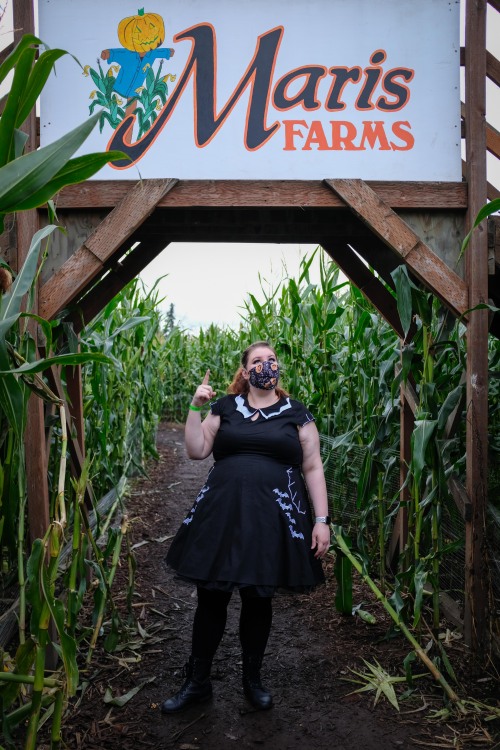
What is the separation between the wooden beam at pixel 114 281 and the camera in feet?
14.9

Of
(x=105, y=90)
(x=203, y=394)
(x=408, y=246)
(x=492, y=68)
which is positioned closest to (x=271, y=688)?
(x=203, y=394)

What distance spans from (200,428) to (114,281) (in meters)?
1.84

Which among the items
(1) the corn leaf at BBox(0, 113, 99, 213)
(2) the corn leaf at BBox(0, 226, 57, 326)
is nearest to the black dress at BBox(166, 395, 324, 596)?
(2) the corn leaf at BBox(0, 226, 57, 326)

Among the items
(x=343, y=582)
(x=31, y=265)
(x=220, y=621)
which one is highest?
(x=31, y=265)

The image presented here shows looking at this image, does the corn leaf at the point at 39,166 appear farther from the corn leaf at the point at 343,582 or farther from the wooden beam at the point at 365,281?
the wooden beam at the point at 365,281

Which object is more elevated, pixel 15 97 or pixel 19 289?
pixel 15 97

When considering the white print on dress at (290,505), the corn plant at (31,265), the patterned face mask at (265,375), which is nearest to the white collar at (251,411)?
the patterned face mask at (265,375)

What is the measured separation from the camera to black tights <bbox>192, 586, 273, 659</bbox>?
10.1ft

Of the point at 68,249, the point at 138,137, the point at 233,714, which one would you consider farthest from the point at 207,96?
the point at 233,714

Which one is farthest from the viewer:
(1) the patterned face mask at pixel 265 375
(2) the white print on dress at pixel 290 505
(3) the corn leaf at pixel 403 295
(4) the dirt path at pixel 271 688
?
(3) the corn leaf at pixel 403 295

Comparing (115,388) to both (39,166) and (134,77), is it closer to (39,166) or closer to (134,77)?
(134,77)

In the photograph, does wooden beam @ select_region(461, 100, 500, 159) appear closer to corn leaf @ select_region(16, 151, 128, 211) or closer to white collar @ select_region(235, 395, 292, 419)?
white collar @ select_region(235, 395, 292, 419)

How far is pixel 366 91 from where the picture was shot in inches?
139

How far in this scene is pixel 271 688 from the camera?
340 cm
